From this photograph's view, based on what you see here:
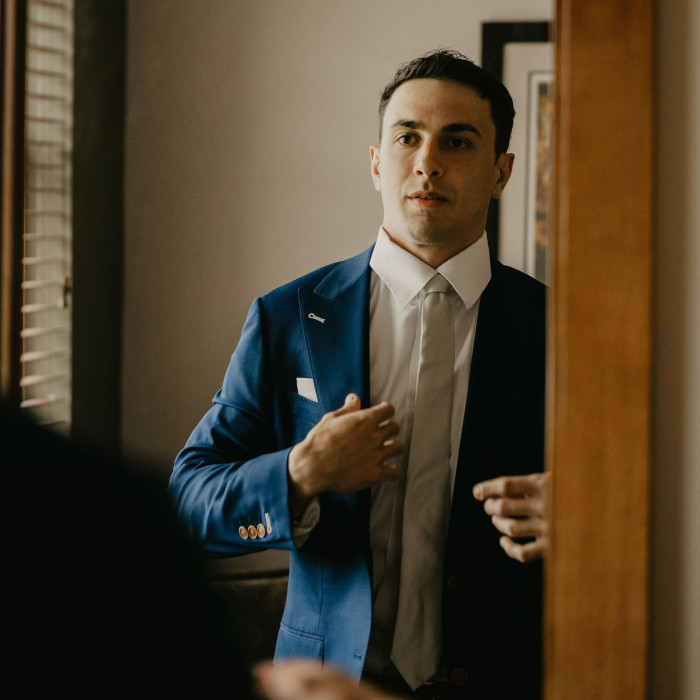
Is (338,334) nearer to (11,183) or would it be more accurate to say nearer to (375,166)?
(375,166)

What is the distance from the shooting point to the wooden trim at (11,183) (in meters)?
0.41

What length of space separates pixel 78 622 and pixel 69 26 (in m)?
0.43

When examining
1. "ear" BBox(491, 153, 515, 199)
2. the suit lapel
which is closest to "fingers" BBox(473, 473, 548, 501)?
the suit lapel

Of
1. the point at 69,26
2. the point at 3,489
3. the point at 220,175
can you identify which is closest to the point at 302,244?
the point at 220,175

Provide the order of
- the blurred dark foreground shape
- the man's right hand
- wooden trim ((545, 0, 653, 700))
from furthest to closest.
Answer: the man's right hand → wooden trim ((545, 0, 653, 700)) → the blurred dark foreground shape

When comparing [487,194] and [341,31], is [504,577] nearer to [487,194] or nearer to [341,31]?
[487,194]

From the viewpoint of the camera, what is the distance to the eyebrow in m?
0.46

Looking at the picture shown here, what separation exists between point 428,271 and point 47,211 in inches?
10.5

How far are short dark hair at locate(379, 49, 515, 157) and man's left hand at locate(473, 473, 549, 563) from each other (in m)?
0.25

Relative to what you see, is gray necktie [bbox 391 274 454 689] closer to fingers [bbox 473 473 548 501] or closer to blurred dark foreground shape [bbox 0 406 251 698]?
fingers [bbox 473 473 548 501]

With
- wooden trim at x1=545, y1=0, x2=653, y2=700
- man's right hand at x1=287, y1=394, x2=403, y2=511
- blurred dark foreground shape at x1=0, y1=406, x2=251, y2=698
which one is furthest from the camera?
man's right hand at x1=287, y1=394, x2=403, y2=511

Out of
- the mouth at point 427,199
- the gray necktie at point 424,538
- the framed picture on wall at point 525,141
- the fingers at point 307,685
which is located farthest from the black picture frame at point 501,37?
the fingers at point 307,685

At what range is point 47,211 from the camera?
461 mm

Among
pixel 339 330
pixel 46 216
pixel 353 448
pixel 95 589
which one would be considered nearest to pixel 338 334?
pixel 339 330
